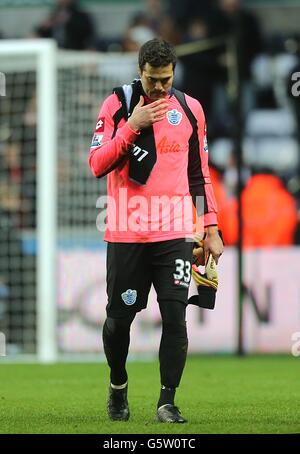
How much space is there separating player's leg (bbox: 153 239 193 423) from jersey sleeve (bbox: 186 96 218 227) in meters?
0.35

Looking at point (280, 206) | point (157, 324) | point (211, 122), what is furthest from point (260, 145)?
point (157, 324)

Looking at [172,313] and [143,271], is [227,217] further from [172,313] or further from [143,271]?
[172,313]

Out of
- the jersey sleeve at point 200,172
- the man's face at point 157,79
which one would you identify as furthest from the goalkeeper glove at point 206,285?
the man's face at point 157,79

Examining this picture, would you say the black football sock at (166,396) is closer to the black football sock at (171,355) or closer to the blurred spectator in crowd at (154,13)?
the black football sock at (171,355)

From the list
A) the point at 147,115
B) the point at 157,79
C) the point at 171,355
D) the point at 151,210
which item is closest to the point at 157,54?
the point at 157,79

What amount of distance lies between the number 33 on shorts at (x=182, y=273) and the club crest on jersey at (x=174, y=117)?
0.78 metres

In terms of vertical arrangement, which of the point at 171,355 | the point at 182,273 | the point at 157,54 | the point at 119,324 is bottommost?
the point at 171,355

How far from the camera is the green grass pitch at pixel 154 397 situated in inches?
257

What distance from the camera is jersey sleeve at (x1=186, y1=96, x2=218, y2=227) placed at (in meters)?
6.99

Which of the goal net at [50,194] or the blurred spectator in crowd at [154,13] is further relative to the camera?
the blurred spectator in crowd at [154,13]

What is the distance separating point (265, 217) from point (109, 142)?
704cm

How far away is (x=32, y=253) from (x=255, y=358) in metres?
2.71

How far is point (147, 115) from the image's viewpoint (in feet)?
21.6

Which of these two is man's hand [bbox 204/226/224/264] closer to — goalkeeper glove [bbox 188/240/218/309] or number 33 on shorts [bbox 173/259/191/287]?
goalkeeper glove [bbox 188/240/218/309]
